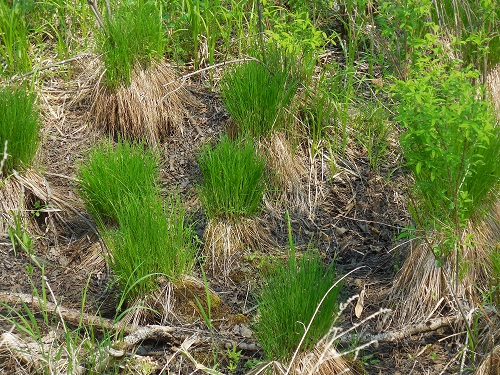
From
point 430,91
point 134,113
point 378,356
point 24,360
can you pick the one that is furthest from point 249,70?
point 24,360

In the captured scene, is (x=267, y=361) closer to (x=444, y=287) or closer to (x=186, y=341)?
(x=186, y=341)

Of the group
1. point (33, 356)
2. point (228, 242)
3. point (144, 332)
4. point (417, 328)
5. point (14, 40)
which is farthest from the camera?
point (14, 40)

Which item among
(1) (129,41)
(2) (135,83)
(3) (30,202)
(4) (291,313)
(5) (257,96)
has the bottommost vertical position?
(4) (291,313)

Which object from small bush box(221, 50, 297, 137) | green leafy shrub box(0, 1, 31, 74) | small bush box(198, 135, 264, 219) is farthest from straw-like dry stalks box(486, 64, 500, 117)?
green leafy shrub box(0, 1, 31, 74)

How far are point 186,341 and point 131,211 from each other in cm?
62

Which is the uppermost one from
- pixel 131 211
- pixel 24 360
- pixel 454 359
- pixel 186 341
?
pixel 131 211

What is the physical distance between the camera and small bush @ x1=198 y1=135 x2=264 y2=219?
3.51 meters

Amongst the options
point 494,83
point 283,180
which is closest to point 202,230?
point 283,180

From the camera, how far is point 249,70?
3.93 meters

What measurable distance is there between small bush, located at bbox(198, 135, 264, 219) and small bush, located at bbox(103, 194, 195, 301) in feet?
1.20

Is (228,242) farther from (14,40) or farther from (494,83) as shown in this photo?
(494,83)

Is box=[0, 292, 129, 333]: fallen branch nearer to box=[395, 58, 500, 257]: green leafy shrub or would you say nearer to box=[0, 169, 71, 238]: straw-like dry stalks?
box=[0, 169, 71, 238]: straw-like dry stalks

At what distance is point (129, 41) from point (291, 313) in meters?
2.14

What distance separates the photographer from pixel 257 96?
12.7 ft
